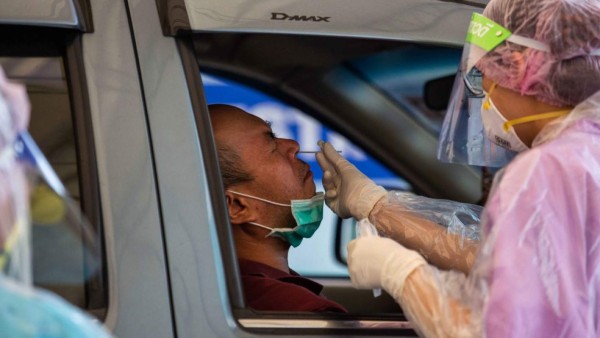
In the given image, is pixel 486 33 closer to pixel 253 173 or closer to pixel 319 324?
pixel 319 324

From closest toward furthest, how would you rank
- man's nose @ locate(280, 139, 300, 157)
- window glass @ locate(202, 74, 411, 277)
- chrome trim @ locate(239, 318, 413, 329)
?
chrome trim @ locate(239, 318, 413, 329) < man's nose @ locate(280, 139, 300, 157) < window glass @ locate(202, 74, 411, 277)

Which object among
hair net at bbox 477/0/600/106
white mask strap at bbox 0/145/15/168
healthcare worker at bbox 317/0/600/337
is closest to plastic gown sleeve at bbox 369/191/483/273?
healthcare worker at bbox 317/0/600/337

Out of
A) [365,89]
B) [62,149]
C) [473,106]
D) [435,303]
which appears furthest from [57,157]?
[365,89]

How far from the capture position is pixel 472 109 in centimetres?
270

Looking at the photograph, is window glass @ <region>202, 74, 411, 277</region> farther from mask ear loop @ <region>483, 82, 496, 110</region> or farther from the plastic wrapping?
the plastic wrapping

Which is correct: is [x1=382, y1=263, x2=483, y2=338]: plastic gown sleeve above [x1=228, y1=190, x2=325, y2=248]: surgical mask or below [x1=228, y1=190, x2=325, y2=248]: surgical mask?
below

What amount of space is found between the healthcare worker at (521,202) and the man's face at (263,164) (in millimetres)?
468

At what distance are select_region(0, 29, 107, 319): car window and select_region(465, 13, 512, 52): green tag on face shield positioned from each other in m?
0.87

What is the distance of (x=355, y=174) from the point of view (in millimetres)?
3041

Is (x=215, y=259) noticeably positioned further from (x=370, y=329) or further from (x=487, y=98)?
(x=487, y=98)

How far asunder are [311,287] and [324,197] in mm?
265

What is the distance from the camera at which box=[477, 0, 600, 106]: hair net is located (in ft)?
7.44

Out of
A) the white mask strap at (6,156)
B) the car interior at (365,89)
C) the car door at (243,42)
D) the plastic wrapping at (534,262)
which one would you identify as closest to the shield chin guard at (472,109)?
the car door at (243,42)

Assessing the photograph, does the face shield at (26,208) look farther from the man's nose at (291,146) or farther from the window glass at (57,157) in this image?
the man's nose at (291,146)
